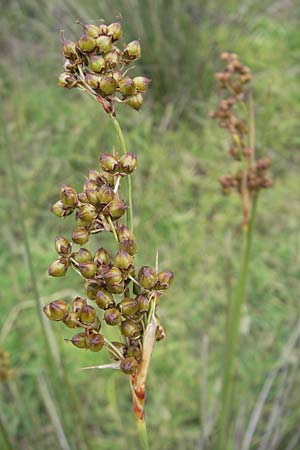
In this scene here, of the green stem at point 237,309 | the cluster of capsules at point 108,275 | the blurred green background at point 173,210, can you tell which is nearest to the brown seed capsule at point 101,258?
the cluster of capsules at point 108,275

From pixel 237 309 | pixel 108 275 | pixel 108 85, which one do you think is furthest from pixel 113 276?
pixel 237 309

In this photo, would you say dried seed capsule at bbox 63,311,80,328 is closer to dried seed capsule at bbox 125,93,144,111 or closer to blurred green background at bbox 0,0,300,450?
dried seed capsule at bbox 125,93,144,111

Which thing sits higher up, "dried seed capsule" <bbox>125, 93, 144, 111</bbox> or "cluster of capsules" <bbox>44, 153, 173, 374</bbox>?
"dried seed capsule" <bbox>125, 93, 144, 111</bbox>

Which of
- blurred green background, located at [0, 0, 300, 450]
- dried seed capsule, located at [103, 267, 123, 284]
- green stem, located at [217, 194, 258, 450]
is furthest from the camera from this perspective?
blurred green background, located at [0, 0, 300, 450]

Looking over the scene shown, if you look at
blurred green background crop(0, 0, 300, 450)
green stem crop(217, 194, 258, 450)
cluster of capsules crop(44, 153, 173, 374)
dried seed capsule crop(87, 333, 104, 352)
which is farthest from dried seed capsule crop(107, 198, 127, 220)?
blurred green background crop(0, 0, 300, 450)

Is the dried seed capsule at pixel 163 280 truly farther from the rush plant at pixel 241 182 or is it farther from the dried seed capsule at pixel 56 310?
the rush plant at pixel 241 182

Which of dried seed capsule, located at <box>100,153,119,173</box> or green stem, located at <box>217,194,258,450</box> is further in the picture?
green stem, located at <box>217,194,258,450</box>

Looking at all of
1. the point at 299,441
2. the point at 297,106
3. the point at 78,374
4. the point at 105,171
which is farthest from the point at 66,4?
the point at 105,171
